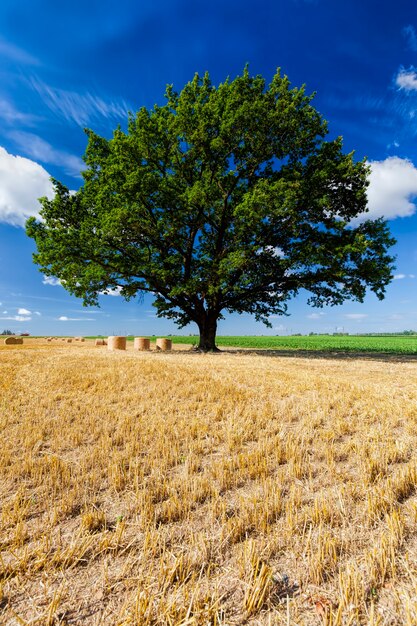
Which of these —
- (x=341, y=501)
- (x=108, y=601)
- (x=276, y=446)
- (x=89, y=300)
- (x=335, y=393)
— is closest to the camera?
(x=108, y=601)

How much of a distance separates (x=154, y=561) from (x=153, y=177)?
2310 centimetres

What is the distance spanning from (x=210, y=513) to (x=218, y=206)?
23.4 metres

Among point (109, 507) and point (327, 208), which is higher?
point (327, 208)

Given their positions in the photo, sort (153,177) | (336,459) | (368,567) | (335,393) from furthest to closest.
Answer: (153,177) → (335,393) → (336,459) → (368,567)

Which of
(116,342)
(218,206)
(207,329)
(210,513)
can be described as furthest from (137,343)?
(210,513)

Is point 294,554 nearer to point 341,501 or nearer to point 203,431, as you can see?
point 341,501

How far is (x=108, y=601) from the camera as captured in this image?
8.98 feet

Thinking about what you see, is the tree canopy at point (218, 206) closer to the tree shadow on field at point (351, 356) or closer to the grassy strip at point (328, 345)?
the tree shadow on field at point (351, 356)

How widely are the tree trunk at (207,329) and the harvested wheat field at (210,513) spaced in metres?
18.8

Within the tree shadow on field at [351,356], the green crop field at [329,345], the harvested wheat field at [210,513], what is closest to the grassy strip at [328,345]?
the green crop field at [329,345]

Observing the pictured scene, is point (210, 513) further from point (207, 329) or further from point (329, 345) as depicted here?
point (329, 345)

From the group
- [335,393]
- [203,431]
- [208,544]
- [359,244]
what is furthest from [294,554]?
[359,244]

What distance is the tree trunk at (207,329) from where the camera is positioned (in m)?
27.6

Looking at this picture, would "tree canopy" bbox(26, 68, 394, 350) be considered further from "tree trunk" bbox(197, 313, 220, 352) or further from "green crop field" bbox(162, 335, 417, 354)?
"green crop field" bbox(162, 335, 417, 354)
